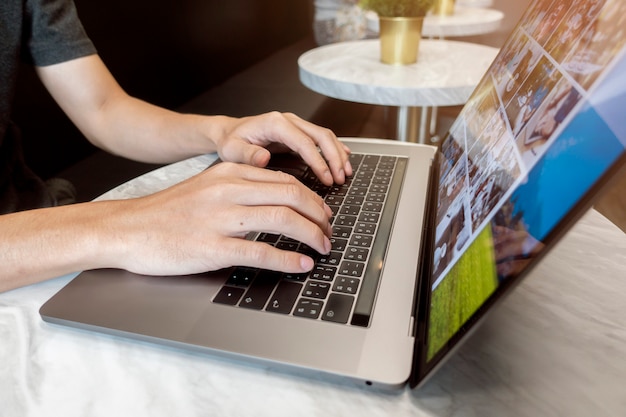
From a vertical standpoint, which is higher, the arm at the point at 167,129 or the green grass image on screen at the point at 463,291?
the green grass image on screen at the point at 463,291

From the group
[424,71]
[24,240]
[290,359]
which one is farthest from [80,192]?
[290,359]

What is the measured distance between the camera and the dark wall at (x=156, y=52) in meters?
1.19

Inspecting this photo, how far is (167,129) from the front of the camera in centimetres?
77

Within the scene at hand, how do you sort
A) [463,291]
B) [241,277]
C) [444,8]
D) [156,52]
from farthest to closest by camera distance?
[444,8]
[156,52]
[241,277]
[463,291]

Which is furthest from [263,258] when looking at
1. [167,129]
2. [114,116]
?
[114,116]

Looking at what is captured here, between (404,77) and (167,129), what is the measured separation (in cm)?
59

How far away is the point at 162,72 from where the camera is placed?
165 cm

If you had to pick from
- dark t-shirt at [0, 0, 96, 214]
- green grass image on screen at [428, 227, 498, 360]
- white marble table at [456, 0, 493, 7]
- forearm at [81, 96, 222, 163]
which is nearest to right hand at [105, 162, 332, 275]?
→ green grass image on screen at [428, 227, 498, 360]

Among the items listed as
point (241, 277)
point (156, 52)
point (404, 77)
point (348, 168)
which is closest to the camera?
point (241, 277)

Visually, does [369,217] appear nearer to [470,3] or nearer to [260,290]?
[260,290]

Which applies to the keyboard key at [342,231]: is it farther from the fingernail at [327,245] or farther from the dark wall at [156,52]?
the dark wall at [156,52]

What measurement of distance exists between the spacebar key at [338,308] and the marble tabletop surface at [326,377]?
5 cm

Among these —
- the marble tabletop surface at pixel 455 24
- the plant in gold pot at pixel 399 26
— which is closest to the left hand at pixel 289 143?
the plant in gold pot at pixel 399 26

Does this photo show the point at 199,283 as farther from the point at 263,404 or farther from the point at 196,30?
the point at 196,30
